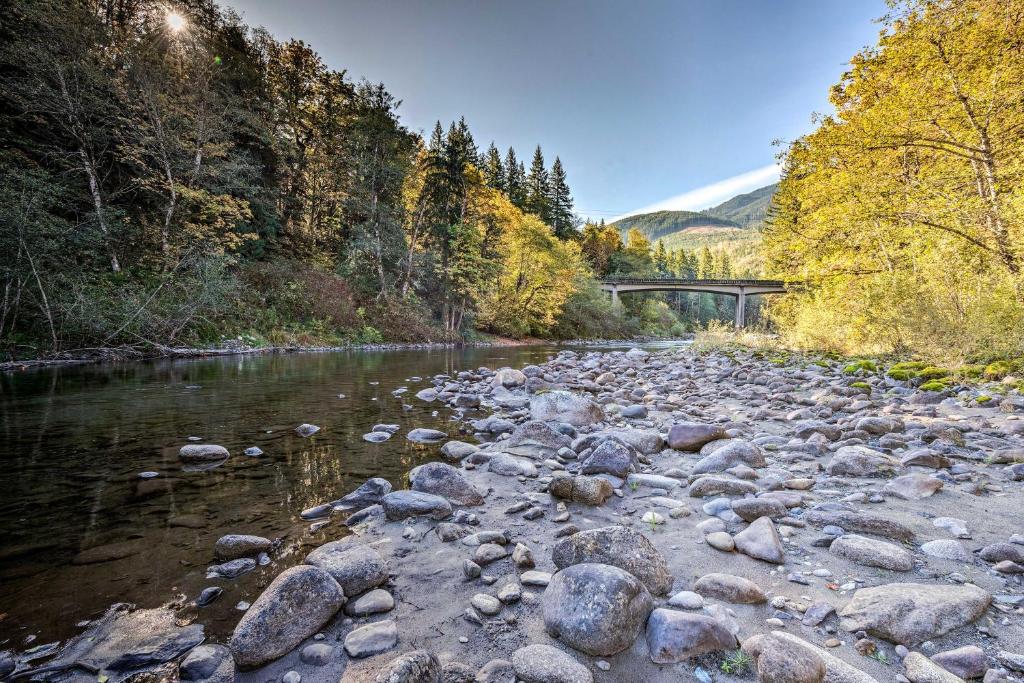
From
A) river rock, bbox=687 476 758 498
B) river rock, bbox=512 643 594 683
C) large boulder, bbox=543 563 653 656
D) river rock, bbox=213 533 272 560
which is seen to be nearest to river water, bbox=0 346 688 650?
river rock, bbox=213 533 272 560

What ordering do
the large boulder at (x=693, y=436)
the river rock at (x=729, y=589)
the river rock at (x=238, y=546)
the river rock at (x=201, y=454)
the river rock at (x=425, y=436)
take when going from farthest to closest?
1. the river rock at (x=425, y=436)
2. the large boulder at (x=693, y=436)
3. the river rock at (x=201, y=454)
4. the river rock at (x=238, y=546)
5. the river rock at (x=729, y=589)

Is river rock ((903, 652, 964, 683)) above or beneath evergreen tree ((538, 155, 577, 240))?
beneath

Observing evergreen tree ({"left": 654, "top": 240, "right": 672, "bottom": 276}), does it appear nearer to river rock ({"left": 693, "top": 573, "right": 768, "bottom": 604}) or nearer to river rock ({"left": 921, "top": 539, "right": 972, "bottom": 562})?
river rock ({"left": 921, "top": 539, "right": 972, "bottom": 562})

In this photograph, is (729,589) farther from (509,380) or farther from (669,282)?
(669,282)

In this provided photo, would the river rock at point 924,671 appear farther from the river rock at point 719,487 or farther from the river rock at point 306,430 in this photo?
the river rock at point 306,430

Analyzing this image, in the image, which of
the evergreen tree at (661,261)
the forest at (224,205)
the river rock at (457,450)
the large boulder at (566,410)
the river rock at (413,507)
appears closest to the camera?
the river rock at (413,507)

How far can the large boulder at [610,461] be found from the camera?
10.8 feet

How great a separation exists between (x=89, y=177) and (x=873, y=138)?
73.1 ft

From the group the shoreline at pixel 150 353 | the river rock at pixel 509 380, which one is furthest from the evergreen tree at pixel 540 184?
the river rock at pixel 509 380

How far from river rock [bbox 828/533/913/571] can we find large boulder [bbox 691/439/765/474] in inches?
47.5

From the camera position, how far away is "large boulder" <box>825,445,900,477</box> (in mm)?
3061

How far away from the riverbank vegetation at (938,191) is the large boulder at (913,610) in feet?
24.5

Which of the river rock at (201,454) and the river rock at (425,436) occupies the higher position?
the river rock at (201,454)

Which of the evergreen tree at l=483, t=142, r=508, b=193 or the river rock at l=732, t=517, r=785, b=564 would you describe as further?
the evergreen tree at l=483, t=142, r=508, b=193
